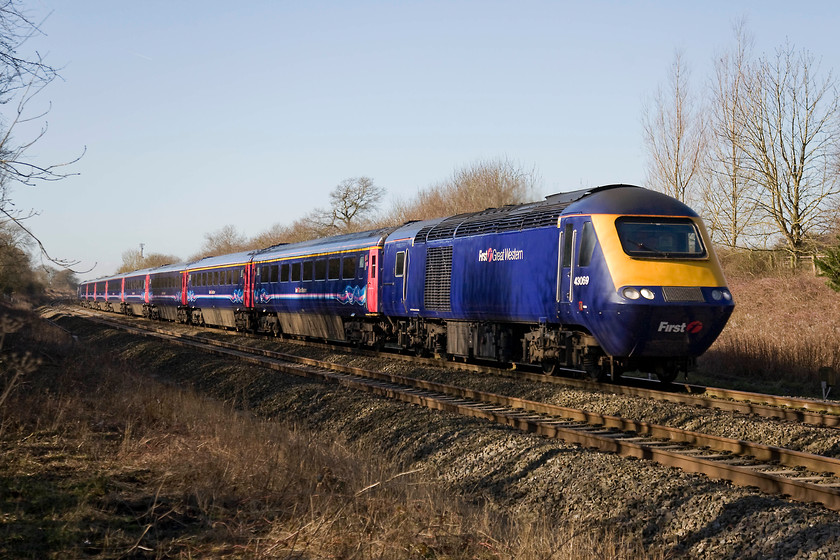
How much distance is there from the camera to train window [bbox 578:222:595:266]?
529 inches

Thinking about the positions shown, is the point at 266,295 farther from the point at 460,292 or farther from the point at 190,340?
the point at 460,292

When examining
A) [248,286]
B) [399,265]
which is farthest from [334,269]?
[248,286]

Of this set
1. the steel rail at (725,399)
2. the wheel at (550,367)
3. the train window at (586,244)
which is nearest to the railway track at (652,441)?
the steel rail at (725,399)

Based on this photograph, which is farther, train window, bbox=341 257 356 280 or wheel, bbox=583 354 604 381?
train window, bbox=341 257 356 280

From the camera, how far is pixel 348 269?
23.6 meters

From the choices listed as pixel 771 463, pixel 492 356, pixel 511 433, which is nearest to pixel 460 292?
pixel 492 356

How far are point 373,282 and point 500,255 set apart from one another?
6384mm

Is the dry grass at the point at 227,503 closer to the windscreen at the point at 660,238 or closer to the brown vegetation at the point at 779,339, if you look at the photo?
the windscreen at the point at 660,238

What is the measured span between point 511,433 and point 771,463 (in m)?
3.11

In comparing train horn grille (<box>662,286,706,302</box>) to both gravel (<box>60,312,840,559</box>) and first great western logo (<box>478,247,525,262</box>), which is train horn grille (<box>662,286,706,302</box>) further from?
first great western logo (<box>478,247,525,262</box>)

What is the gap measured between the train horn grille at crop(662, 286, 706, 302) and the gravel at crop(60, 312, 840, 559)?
1785 millimetres

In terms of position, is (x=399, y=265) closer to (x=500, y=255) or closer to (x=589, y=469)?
(x=500, y=255)

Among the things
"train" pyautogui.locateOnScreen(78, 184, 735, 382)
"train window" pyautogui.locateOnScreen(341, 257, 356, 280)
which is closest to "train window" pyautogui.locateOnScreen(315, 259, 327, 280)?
"train" pyautogui.locateOnScreen(78, 184, 735, 382)

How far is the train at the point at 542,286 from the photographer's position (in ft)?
42.5
